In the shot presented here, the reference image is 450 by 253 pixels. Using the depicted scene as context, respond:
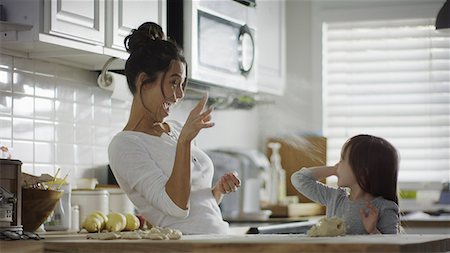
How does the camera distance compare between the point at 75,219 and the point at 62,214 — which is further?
the point at 75,219

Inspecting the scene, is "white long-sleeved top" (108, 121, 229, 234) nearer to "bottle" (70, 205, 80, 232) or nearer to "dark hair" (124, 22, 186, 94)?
"dark hair" (124, 22, 186, 94)

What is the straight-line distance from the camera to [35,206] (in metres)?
2.74

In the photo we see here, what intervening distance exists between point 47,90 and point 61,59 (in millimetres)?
121

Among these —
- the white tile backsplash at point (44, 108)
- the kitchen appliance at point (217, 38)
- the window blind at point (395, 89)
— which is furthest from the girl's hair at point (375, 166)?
the window blind at point (395, 89)

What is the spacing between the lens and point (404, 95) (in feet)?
19.1

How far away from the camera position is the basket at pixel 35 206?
2715 mm

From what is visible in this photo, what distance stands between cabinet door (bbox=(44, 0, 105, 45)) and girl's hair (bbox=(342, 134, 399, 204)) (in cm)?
100

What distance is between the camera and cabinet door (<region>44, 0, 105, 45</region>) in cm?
290

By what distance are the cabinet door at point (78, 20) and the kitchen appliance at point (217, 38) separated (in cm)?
65

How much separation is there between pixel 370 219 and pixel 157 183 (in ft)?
1.91

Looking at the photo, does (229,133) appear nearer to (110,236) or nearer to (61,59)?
(61,59)

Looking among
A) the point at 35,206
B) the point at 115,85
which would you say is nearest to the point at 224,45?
the point at 115,85

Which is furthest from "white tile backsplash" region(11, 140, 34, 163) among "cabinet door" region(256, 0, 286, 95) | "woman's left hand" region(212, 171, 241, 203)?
"cabinet door" region(256, 0, 286, 95)

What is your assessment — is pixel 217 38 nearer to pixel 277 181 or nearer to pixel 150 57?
pixel 150 57
